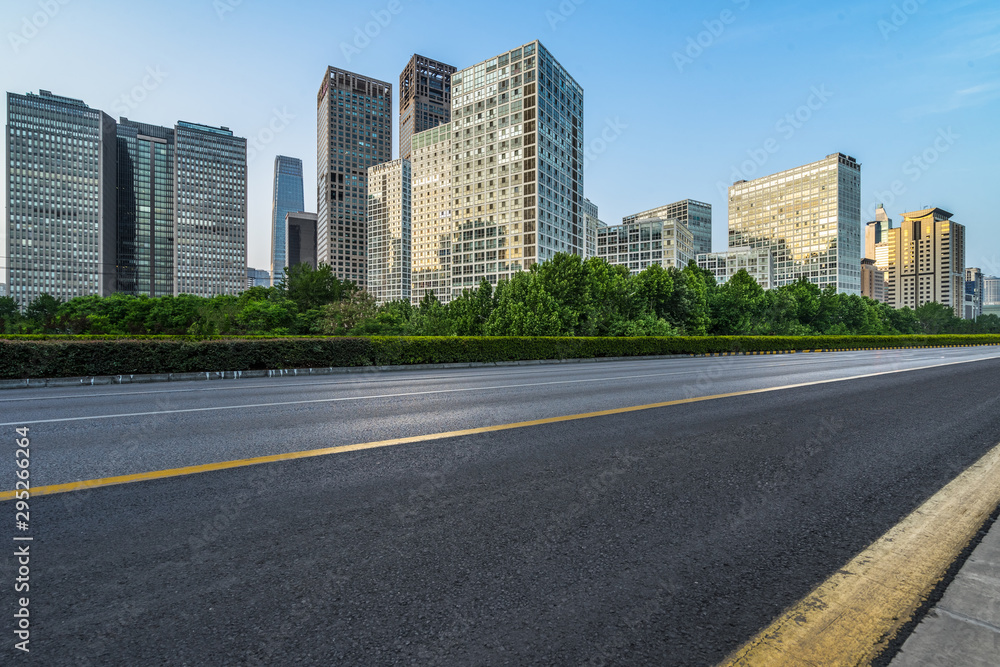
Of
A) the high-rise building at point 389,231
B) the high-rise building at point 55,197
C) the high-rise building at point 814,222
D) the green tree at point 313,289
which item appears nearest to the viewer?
the green tree at point 313,289

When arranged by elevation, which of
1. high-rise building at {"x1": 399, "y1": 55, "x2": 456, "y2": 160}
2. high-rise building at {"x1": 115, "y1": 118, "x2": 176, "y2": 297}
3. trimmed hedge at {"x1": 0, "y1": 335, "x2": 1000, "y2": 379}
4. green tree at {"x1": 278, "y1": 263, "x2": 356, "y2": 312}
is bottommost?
trimmed hedge at {"x1": 0, "y1": 335, "x2": 1000, "y2": 379}

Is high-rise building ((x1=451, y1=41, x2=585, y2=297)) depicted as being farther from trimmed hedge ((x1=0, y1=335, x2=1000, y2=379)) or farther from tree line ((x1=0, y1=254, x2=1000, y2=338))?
trimmed hedge ((x1=0, y1=335, x2=1000, y2=379))

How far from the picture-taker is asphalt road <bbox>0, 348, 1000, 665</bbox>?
1870mm

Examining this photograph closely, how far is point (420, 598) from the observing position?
83.7 inches

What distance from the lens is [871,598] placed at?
7.30ft

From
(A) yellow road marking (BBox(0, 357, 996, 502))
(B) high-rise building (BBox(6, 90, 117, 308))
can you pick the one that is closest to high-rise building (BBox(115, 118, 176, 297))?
(B) high-rise building (BBox(6, 90, 117, 308))

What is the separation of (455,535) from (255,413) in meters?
5.38

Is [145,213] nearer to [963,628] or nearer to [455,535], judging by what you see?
[455,535]

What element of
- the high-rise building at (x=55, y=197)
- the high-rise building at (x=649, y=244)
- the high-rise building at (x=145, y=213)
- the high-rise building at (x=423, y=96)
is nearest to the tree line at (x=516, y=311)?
the high-rise building at (x=649, y=244)

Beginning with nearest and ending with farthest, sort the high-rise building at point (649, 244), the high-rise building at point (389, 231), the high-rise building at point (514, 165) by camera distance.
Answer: the high-rise building at point (514, 165) → the high-rise building at point (649, 244) → the high-rise building at point (389, 231)

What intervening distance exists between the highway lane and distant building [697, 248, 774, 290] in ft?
496

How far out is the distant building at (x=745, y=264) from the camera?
5791 inches

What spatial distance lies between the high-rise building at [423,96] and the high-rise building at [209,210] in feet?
205

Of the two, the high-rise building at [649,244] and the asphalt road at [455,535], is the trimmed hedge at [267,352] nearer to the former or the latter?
the asphalt road at [455,535]
